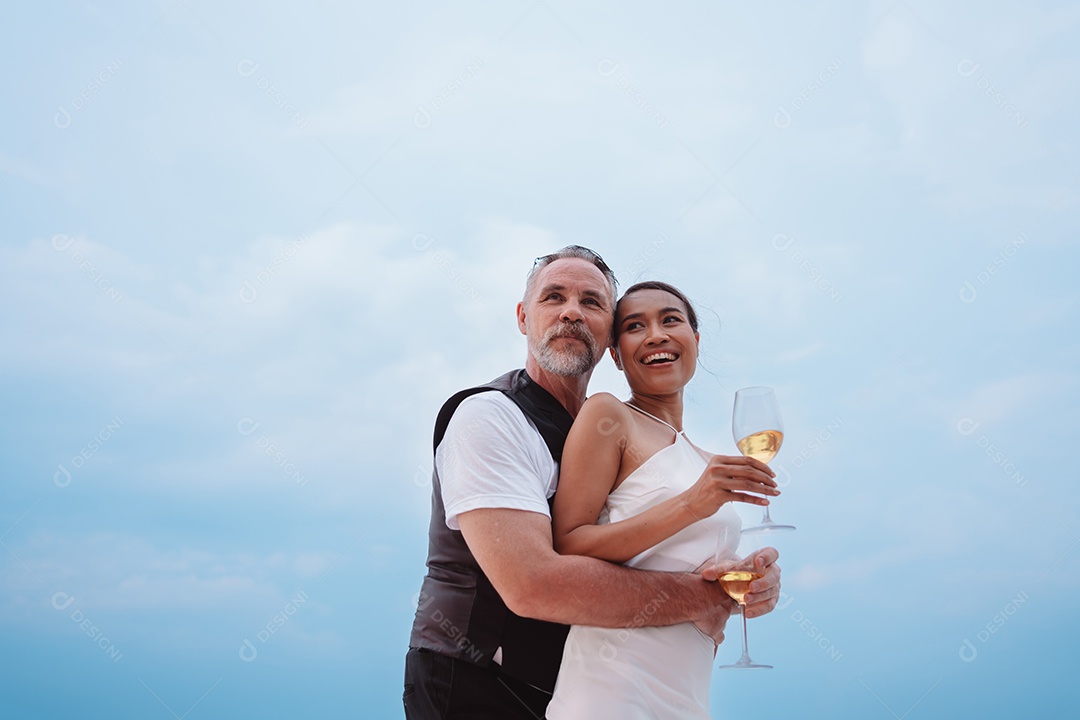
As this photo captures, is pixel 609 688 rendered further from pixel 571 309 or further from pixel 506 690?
pixel 571 309

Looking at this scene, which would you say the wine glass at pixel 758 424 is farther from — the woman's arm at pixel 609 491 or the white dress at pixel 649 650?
the woman's arm at pixel 609 491

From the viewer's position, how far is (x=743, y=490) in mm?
2637

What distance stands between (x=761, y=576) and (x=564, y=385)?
3.94 ft

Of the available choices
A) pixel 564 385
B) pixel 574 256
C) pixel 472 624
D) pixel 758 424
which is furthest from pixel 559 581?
pixel 574 256

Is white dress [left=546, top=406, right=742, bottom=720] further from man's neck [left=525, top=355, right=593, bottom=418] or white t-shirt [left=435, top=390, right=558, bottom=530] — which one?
man's neck [left=525, top=355, right=593, bottom=418]

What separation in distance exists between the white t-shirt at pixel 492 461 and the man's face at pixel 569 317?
445 mm

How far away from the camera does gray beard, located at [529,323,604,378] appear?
3.55 metres

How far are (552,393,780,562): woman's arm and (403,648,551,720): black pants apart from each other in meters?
0.53

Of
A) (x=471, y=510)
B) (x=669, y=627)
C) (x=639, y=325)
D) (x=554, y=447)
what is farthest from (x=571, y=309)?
(x=669, y=627)

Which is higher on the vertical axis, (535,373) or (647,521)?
(535,373)

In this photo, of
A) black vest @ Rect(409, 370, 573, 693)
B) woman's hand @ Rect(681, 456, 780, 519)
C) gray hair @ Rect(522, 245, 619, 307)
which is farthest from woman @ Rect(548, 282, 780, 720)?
gray hair @ Rect(522, 245, 619, 307)

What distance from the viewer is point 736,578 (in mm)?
2861

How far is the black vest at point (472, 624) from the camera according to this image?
293cm

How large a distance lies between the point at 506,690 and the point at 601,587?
580 millimetres
